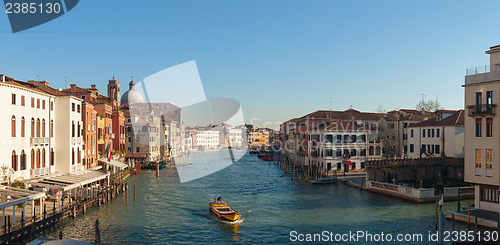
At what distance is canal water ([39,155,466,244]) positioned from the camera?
1992 centimetres

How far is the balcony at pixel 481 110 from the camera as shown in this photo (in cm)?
2109

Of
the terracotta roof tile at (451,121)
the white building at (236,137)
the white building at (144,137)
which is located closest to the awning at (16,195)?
the terracotta roof tile at (451,121)

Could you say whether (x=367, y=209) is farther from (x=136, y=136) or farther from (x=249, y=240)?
(x=136, y=136)

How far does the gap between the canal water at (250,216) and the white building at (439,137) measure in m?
12.4

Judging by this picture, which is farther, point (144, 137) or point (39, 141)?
point (144, 137)

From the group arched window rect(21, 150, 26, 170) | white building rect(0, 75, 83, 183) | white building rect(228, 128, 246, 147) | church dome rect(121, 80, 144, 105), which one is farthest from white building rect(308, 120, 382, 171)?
white building rect(228, 128, 246, 147)

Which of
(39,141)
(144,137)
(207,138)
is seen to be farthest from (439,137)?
(207,138)

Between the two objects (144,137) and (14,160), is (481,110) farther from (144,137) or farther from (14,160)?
(144,137)

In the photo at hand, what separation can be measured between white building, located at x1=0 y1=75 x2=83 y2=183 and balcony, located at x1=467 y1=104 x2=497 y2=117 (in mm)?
26835

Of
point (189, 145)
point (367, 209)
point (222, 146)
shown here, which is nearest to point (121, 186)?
point (367, 209)

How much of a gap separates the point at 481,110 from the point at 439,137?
19754 mm

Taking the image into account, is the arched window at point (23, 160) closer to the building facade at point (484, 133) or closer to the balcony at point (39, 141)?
the balcony at point (39, 141)

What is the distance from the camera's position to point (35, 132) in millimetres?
25547

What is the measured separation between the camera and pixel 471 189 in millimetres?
29156
